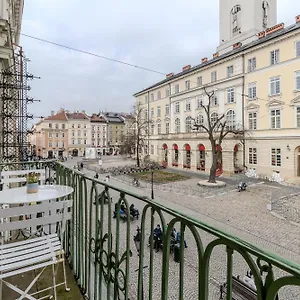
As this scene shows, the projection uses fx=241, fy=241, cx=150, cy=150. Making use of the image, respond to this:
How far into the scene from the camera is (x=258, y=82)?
27359 millimetres

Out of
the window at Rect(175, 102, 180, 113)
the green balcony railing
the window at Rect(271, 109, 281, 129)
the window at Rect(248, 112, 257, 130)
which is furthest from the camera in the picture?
the window at Rect(175, 102, 180, 113)

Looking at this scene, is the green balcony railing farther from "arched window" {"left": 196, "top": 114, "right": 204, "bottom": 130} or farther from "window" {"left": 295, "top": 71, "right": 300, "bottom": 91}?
"arched window" {"left": 196, "top": 114, "right": 204, "bottom": 130}

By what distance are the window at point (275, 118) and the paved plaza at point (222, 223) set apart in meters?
6.33

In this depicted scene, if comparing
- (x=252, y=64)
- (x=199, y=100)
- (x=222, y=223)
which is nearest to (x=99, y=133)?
(x=199, y=100)

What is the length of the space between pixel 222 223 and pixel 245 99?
19.9 metres

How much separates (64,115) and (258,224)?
2582 inches

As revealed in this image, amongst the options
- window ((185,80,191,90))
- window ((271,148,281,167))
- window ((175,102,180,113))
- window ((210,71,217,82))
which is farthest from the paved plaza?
window ((185,80,191,90))

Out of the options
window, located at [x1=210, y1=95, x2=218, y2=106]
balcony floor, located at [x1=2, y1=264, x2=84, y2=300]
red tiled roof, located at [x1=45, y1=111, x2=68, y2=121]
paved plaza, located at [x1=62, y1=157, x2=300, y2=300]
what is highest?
red tiled roof, located at [x1=45, y1=111, x2=68, y2=121]

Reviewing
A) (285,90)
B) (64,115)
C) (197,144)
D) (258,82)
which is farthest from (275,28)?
(64,115)

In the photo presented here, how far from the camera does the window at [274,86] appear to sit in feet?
84.0

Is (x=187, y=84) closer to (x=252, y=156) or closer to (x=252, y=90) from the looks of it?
(x=252, y=90)

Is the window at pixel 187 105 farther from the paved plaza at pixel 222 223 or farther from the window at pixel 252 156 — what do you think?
the paved plaza at pixel 222 223

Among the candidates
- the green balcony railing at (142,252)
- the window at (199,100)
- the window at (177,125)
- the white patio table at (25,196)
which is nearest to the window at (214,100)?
the window at (199,100)

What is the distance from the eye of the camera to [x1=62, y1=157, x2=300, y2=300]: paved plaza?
263 inches
